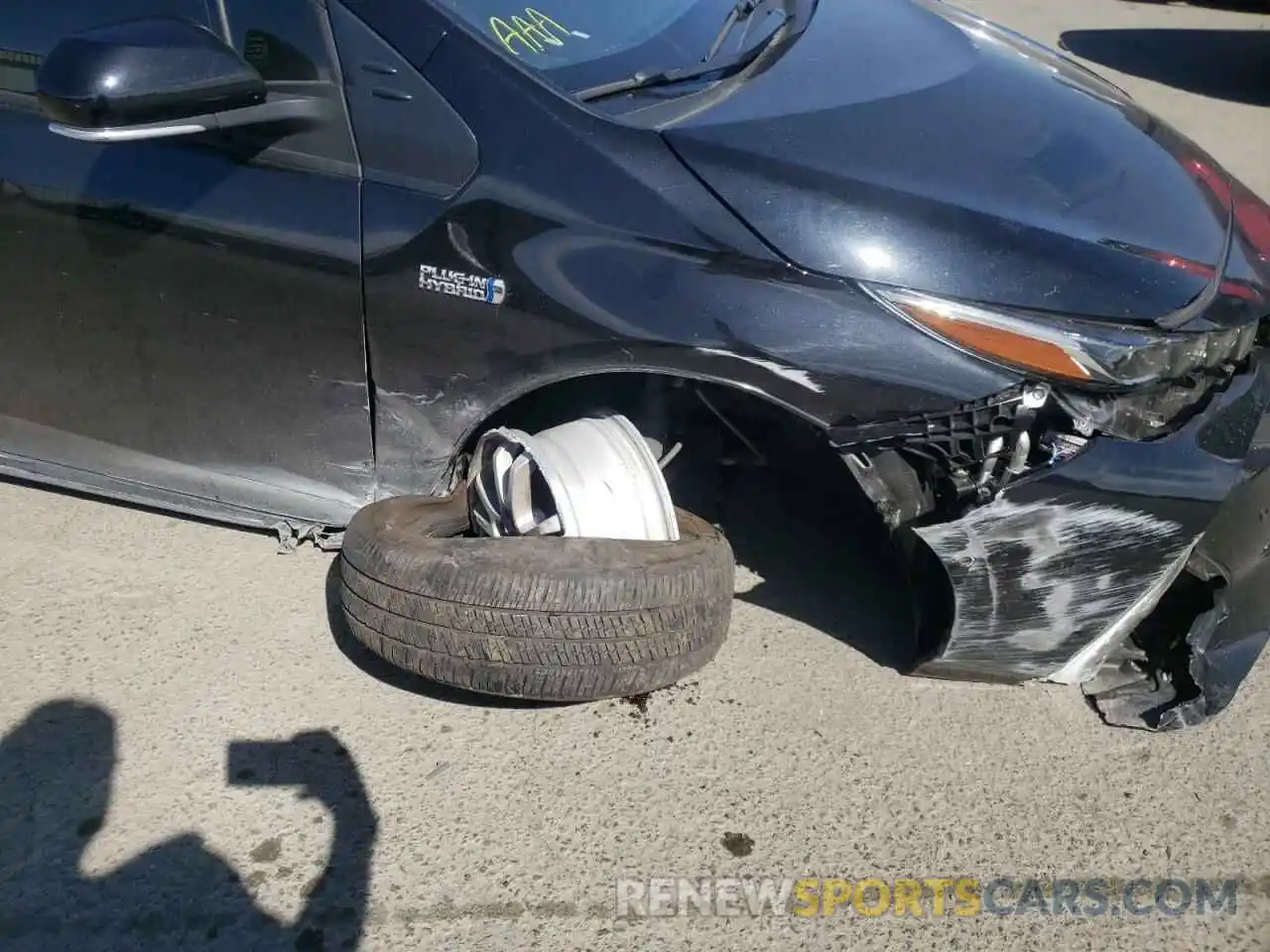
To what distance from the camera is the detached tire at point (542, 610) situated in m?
2.24

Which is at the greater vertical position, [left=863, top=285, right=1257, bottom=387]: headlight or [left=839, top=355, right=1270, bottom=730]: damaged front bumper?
[left=863, top=285, right=1257, bottom=387]: headlight

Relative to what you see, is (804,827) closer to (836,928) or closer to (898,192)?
(836,928)

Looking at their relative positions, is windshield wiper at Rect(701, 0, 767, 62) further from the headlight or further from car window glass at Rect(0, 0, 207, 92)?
car window glass at Rect(0, 0, 207, 92)

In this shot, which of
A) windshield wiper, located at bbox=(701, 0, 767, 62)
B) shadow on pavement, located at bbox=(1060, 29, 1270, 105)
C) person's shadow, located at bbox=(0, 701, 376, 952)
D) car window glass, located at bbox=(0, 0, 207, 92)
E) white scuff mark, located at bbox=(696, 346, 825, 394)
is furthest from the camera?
shadow on pavement, located at bbox=(1060, 29, 1270, 105)

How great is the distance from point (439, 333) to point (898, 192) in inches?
38.0

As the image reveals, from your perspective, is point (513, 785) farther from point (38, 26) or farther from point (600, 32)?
point (38, 26)

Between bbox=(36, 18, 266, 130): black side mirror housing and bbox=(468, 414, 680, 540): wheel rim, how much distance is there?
89 cm

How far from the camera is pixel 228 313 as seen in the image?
2.46m

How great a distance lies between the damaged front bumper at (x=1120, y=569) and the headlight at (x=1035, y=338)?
0.46 feet

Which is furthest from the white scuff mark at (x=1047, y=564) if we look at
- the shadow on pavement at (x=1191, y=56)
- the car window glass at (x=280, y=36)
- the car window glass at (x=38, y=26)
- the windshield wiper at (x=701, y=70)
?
the shadow on pavement at (x=1191, y=56)

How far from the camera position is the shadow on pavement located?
7402 millimetres

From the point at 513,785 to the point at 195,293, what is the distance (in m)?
1.25

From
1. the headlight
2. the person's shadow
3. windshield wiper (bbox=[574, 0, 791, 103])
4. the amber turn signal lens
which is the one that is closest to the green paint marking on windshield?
windshield wiper (bbox=[574, 0, 791, 103])

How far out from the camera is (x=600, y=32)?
260 centimetres
